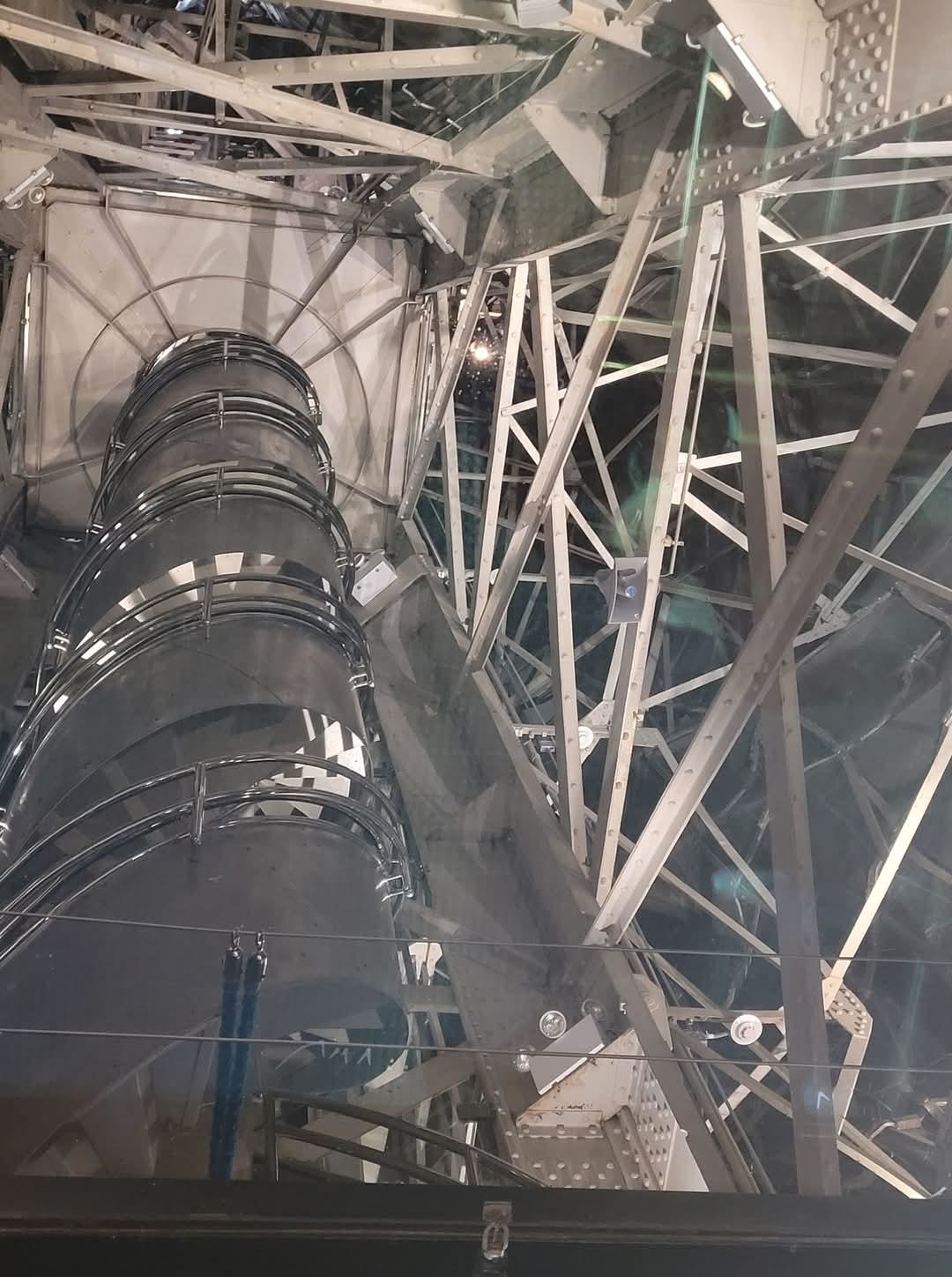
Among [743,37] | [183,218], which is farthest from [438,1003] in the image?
[183,218]

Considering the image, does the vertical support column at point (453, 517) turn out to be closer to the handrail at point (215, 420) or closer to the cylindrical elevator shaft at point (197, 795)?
the handrail at point (215, 420)

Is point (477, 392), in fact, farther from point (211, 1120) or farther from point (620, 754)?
point (211, 1120)

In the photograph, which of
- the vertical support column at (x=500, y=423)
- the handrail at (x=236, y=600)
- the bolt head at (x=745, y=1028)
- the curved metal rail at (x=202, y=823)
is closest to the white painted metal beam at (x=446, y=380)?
the vertical support column at (x=500, y=423)

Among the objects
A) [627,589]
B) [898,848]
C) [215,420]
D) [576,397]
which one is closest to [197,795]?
[627,589]

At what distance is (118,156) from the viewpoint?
7027 millimetres

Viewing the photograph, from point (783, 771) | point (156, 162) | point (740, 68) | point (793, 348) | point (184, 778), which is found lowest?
point (783, 771)

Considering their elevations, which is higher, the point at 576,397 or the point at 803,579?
the point at 576,397

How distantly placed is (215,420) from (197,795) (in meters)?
3.52

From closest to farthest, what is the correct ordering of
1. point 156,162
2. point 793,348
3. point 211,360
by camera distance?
point 156,162 → point 793,348 → point 211,360

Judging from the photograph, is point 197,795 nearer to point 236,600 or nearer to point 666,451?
point 236,600

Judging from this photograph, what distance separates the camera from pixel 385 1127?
10.1ft

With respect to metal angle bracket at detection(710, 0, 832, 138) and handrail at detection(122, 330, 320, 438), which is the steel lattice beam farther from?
handrail at detection(122, 330, 320, 438)

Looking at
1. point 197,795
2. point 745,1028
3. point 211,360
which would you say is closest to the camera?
point 745,1028

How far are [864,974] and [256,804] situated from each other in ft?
13.2
